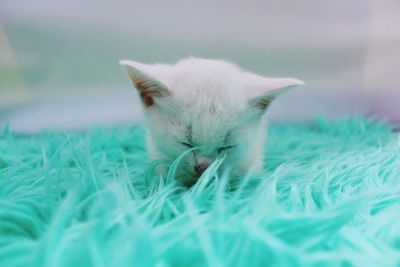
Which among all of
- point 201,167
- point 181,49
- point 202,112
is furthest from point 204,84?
point 181,49

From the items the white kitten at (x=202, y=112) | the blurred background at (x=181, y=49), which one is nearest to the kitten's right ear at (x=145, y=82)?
the white kitten at (x=202, y=112)

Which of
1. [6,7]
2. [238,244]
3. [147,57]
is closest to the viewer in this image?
[238,244]

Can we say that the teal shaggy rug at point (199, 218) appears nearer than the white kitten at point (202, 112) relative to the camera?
Yes

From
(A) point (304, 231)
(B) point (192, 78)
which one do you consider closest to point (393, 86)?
(B) point (192, 78)

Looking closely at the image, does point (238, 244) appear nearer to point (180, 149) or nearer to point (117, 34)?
point (180, 149)

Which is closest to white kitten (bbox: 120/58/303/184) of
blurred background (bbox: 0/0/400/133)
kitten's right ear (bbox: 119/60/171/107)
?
kitten's right ear (bbox: 119/60/171/107)

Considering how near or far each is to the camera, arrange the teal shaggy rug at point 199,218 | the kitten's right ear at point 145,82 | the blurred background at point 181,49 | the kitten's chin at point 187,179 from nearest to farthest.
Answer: the teal shaggy rug at point 199,218 → the kitten's right ear at point 145,82 → the kitten's chin at point 187,179 → the blurred background at point 181,49

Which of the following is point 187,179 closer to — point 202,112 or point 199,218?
point 202,112

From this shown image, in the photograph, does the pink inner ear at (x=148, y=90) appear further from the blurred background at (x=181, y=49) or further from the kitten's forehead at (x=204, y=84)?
the blurred background at (x=181, y=49)
